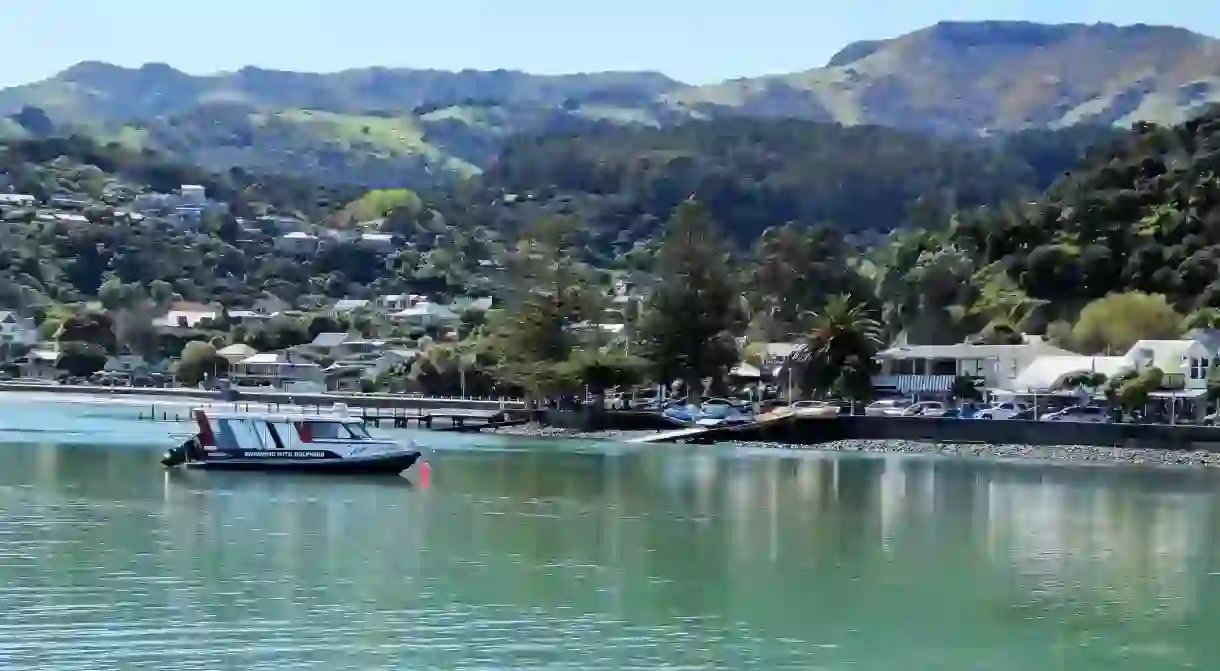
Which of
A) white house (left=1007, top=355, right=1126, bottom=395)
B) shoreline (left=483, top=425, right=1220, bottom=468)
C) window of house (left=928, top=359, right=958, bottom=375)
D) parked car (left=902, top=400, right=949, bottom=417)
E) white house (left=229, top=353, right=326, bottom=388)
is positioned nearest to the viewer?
shoreline (left=483, top=425, right=1220, bottom=468)

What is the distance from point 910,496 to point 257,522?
20704mm

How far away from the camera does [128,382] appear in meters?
141

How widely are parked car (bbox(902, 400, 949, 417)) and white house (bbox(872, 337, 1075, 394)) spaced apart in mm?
9045

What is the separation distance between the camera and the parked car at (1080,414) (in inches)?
3216

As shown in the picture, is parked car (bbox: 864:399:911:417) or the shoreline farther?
parked car (bbox: 864:399:911:417)

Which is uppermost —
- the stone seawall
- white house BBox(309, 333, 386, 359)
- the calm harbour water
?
white house BBox(309, 333, 386, 359)

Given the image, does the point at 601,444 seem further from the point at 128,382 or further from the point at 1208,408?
the point at 128,382

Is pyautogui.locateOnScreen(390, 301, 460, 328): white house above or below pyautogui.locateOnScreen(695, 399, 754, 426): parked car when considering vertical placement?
above

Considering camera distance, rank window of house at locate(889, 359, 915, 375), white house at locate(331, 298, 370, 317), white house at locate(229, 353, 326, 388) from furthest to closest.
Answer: white house at locate(331, 298, 370, 317) < white house at locate(229, 353, 326, 388) < window of house at locate(889, 359, 915, 375)

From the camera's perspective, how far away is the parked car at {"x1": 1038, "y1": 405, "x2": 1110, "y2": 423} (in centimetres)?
8169

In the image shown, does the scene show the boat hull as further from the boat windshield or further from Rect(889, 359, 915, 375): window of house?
Rect(889, 359, 915, 375): window of house

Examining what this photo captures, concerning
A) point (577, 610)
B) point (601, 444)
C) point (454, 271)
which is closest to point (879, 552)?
point (577, 610)

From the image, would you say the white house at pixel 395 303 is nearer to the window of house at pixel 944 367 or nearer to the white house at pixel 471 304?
the white house at pixel 471 304

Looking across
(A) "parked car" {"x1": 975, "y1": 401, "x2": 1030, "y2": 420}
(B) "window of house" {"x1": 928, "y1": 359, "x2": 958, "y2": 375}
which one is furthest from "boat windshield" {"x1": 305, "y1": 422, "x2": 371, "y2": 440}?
(B) "window of house" {"x1": 928, "y1": 359, "x2": 958, "y2": 375}
